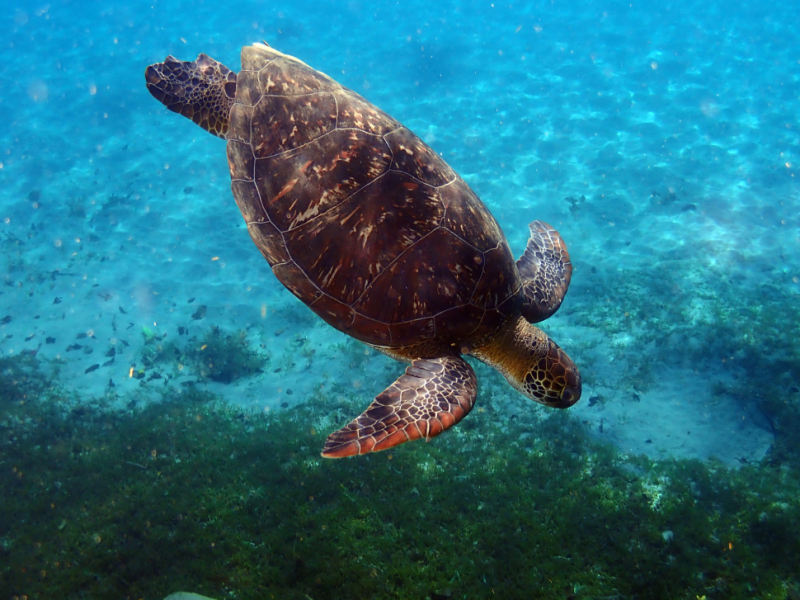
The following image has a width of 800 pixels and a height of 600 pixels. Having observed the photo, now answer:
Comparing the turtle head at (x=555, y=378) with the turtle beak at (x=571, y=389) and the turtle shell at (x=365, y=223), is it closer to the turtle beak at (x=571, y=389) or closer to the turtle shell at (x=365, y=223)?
the turtle beak at (x=571, y=389)

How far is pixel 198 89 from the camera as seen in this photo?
4629mm

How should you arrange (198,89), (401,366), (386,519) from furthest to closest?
1. (401,366)
2. (386,519)
3. (198,89)

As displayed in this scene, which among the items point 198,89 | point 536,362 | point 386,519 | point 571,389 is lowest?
point 386,519

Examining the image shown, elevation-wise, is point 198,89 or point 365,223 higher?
point 198,89

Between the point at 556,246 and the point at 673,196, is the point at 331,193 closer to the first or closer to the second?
the point at 556,246

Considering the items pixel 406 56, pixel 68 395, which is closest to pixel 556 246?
pixel 68 395

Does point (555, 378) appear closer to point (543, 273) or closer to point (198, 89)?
point (543, 273)

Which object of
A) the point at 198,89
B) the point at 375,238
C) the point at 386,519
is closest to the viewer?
the point at 375,238

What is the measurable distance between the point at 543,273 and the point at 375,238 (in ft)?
8.33

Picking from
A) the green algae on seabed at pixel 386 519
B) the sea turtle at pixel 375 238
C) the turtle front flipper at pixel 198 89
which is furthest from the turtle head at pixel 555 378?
the turtle front flipper at pixel 198 89

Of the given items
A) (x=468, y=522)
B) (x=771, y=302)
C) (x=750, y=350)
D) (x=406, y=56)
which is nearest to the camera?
(x=468, y=522)

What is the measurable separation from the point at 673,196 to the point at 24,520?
1859cm

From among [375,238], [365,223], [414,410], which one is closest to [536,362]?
[414,410]

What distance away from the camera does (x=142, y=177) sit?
16.4 m
